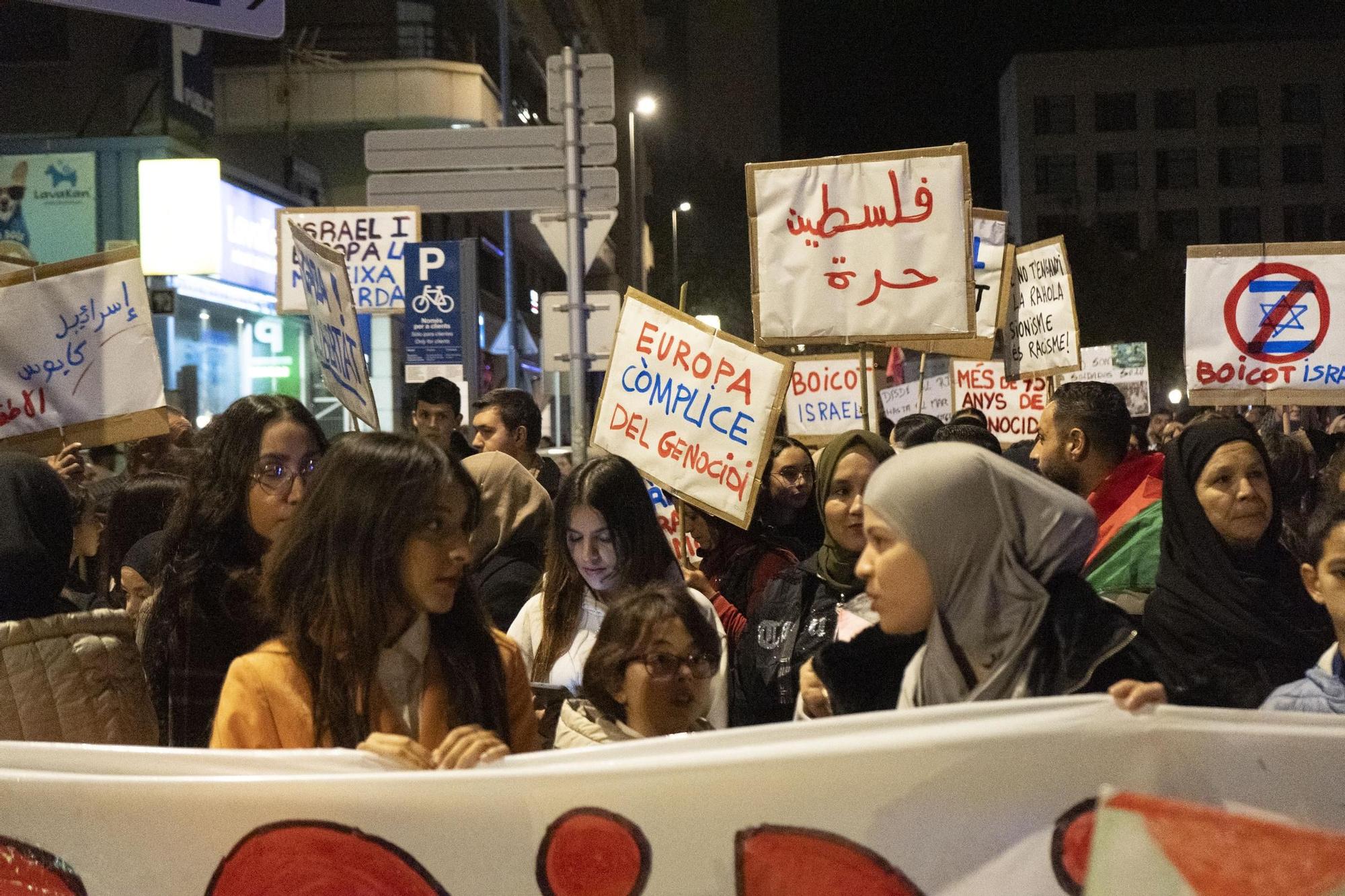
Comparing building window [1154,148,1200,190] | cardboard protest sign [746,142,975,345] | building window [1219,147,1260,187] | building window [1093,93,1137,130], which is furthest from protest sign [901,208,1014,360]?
building window [1219,147,1260,187]

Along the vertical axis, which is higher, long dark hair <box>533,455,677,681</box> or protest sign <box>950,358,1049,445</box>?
protest sign <box>950,358,1049,445</box>

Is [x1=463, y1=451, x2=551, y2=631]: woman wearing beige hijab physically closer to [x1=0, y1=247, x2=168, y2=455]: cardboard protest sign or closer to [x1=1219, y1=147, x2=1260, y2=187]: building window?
[x1=0, y1=247, x2=168, y2=455]: cardboard protest sign

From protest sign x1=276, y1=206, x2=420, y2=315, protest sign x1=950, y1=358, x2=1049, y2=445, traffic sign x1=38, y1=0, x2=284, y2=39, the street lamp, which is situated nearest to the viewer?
traffic sign x1=38, y1=0, x2=284, y2=39

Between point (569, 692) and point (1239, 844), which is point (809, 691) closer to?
point (1239, 844)

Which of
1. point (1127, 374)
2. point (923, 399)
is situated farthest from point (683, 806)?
point (1127, 374)

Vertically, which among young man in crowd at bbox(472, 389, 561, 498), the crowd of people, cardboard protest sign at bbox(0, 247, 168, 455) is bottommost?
the crowd of people

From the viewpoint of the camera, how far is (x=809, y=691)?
2.93 metres

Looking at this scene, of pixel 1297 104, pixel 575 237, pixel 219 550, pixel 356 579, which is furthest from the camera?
pixel 1297 104

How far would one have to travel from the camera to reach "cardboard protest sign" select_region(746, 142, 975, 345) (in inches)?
263

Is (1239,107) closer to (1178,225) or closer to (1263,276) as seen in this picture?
(1178,225)

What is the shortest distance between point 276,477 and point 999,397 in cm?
1036

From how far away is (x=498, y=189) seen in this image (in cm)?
926

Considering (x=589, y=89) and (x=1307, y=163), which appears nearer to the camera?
(x=589, y=89)

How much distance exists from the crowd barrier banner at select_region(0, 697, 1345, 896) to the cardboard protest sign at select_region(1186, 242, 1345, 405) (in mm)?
5902
